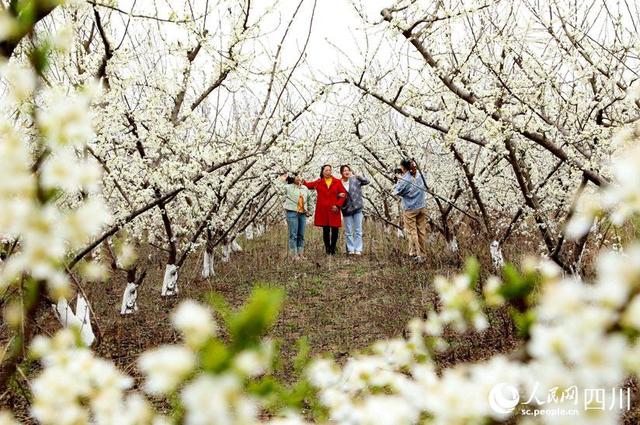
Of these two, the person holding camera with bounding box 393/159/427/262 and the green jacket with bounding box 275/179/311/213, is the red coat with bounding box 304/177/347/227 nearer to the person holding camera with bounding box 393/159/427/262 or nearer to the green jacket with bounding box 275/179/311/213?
the green jacket with bounding box 275/179/311/213

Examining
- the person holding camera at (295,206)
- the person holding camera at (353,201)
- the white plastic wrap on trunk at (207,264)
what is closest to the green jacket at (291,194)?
the person holding camera at (295,206)

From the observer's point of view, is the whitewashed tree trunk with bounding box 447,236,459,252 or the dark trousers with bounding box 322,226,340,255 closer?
the whitewashed tree trunk with bounding box 447,236,459,252

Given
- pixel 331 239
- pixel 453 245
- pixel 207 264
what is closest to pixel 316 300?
pixel 207 264

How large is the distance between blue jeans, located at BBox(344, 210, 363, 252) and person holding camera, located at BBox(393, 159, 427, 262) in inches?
58.1

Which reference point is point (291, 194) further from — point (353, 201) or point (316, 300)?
point (316, 300)

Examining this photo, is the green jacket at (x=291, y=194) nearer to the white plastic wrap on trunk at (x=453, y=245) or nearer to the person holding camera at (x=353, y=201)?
the person holding camera at (x=353, y=201)

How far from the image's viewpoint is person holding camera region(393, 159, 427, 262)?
9.09 meters

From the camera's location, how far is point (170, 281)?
23.2ft

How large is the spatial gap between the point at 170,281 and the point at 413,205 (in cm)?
409

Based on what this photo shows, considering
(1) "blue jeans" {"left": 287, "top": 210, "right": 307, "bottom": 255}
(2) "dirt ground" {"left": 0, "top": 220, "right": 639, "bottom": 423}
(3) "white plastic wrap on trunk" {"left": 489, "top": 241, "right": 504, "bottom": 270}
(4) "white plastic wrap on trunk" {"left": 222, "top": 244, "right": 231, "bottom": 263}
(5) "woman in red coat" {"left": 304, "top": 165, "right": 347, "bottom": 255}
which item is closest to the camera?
(2) "dirt ground" {"left": 0, "top": 220, "right": 639, "bottom": 423}

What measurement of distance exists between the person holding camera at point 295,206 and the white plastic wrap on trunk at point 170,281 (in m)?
3.26

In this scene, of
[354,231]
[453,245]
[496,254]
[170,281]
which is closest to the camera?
[170,281]

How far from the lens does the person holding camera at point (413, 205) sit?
29.8 feet

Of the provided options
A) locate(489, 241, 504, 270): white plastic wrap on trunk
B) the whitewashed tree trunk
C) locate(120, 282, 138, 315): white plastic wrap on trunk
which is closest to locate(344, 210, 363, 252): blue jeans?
the whitewashed tree trunk
